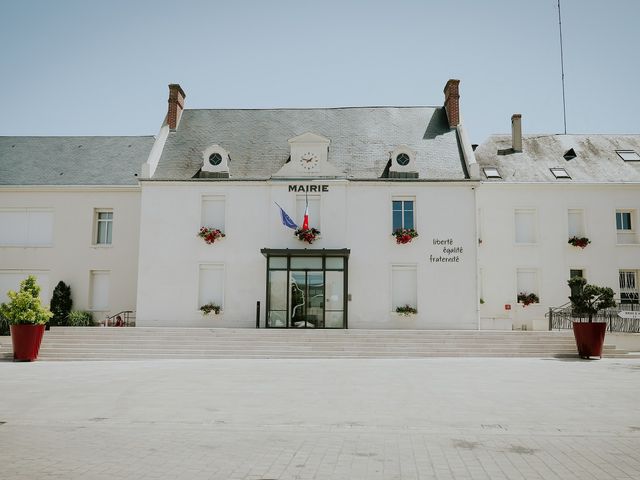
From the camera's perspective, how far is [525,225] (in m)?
26.8

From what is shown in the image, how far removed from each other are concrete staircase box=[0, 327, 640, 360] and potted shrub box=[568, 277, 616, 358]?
839 mm

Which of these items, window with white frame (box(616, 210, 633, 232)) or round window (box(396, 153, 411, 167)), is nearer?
round window (box(396, 153, 411, 167))

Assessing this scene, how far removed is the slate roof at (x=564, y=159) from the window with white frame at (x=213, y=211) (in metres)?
11.8

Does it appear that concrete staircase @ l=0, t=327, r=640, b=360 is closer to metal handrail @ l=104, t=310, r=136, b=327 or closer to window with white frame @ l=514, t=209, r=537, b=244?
metal handrail @ l=104, t=310, r=136, b=327

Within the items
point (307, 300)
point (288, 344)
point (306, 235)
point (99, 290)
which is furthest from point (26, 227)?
point (288, 344)

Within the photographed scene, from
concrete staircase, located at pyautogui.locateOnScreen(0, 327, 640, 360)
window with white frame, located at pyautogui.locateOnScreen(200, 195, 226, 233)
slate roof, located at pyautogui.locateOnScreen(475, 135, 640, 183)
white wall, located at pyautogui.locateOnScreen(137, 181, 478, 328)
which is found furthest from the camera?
slate roof, located at pyautogui.locateOnScreen(475, 135, 640, 183)

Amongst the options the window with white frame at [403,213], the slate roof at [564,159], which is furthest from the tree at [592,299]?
the slate roof at [564,159]

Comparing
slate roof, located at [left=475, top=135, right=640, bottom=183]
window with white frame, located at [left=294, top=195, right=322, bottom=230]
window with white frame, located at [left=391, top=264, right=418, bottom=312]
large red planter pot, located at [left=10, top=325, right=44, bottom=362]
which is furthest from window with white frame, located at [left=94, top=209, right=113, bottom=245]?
slate roof, located at [left=475, top=135, right=640, bottom=183]

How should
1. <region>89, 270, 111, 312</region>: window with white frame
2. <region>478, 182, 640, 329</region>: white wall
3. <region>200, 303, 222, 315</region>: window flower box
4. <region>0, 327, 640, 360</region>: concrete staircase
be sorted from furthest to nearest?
1. <region>478, 182, 640, 329</region>: white wall
2. <region>89, 270, 111, 312</region>: window with white frame
3. <region>200, 303, 222, 315</region>: window flower box
4. <region>0, 327, 640, 360</region>: concrete staircase

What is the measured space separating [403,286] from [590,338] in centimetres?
749

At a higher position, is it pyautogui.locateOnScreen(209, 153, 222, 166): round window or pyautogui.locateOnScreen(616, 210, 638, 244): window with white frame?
pyautogui.locateOnScreen(209, 153, 222, 166): round window

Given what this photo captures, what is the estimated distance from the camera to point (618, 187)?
2655 centimetres

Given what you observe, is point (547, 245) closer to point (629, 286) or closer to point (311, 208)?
point (629, 286)

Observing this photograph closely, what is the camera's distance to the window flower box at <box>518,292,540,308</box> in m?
25.9
